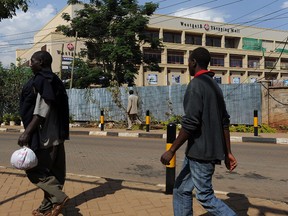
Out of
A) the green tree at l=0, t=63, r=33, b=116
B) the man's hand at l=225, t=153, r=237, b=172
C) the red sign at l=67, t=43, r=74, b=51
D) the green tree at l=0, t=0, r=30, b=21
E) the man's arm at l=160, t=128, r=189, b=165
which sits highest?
the red sign at l=67, t=43, r=74, b=51

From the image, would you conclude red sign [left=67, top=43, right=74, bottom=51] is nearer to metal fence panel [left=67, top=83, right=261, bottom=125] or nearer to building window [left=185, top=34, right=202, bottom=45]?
building window [left=185, top=34, right=202, bottom=45]

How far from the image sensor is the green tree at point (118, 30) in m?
27.5

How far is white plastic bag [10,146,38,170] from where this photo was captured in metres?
3.58

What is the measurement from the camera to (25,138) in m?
3.67

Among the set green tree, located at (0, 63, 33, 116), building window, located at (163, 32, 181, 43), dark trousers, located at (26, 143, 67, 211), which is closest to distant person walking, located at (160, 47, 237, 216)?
dark trousers, located at (26, 143, 67, 211)

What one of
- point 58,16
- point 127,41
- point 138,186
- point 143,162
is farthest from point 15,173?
point 58,16

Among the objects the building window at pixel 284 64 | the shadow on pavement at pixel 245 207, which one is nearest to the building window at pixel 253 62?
the building window at pixel 284 64

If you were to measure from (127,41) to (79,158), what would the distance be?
64.6 feet

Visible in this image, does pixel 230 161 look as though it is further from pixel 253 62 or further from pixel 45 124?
pixel 253 62

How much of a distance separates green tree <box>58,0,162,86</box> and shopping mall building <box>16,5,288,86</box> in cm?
2634

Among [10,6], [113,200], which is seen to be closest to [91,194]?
[113,200]

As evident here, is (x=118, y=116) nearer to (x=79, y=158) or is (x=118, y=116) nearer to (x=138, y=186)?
(x=79, y=158)

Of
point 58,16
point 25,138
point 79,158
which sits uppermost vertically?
point 58,16

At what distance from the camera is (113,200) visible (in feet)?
15.5
